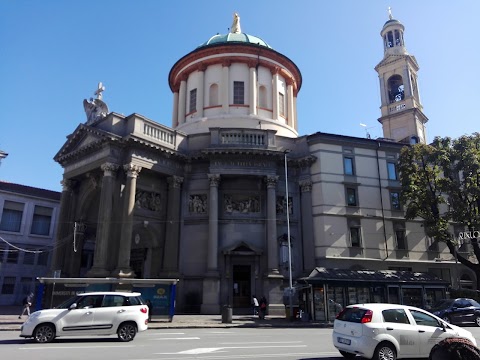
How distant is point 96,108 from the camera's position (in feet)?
105

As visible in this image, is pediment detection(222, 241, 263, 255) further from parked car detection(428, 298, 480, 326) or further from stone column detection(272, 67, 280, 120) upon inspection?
stone column detection(272, 67, 280, 120)

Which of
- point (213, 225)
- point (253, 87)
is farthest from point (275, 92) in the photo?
point (213, 225)

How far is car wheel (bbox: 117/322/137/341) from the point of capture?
13.9 m

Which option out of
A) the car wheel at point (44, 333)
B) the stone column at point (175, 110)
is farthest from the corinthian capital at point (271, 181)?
the car wheel at point (44, 333)

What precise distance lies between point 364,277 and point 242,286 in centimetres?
875

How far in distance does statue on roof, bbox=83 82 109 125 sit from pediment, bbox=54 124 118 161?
1247mm

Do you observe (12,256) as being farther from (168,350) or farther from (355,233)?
(168,350)

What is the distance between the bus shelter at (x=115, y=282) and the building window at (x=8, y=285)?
2099 cm

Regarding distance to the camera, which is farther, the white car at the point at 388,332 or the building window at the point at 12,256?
the building window at the point at 12,256

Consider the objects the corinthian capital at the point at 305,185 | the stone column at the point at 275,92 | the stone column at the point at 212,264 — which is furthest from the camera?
the stone column at the point at 275,92

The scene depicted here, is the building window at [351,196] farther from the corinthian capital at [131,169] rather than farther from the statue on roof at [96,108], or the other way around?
the statue on roof at [96,108]

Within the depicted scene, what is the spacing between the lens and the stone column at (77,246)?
31.5 meters

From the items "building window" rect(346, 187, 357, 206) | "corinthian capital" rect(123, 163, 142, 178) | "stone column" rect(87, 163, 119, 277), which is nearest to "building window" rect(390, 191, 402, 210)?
"building window" rect(346, 187, 357, 206)

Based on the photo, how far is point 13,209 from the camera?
4044 centimetres
